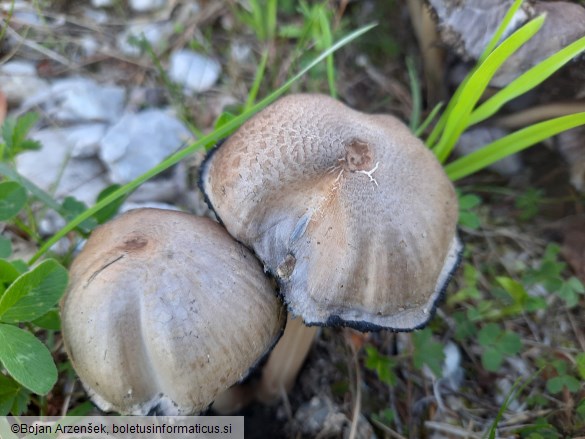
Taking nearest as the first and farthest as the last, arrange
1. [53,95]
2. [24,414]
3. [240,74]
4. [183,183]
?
[24,414]
[183,183]
[53,95]
[240,74]

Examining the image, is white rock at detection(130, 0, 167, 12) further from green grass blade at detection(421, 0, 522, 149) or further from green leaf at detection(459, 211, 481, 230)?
green leaf at detection(459, 211, 481, 230)

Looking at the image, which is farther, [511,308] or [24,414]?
[511,308]

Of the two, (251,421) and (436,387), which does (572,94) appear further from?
(251,421)

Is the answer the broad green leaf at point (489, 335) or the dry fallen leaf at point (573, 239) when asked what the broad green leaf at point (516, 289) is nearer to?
the broad green leaf at point (489, 335)

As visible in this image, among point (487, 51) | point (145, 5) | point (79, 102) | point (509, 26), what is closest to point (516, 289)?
point (487, 51)

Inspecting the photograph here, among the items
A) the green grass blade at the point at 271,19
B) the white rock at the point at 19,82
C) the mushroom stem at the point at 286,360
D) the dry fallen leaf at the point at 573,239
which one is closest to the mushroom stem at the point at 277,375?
the mushroom stem at the point at 286,360

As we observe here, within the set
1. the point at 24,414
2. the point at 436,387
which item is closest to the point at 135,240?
the point at 24,414

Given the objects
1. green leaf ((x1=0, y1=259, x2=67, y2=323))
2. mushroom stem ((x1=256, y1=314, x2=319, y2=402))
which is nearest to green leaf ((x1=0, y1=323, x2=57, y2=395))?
green leaf ((x1=0, y1=259, x2=67, y2=323))
